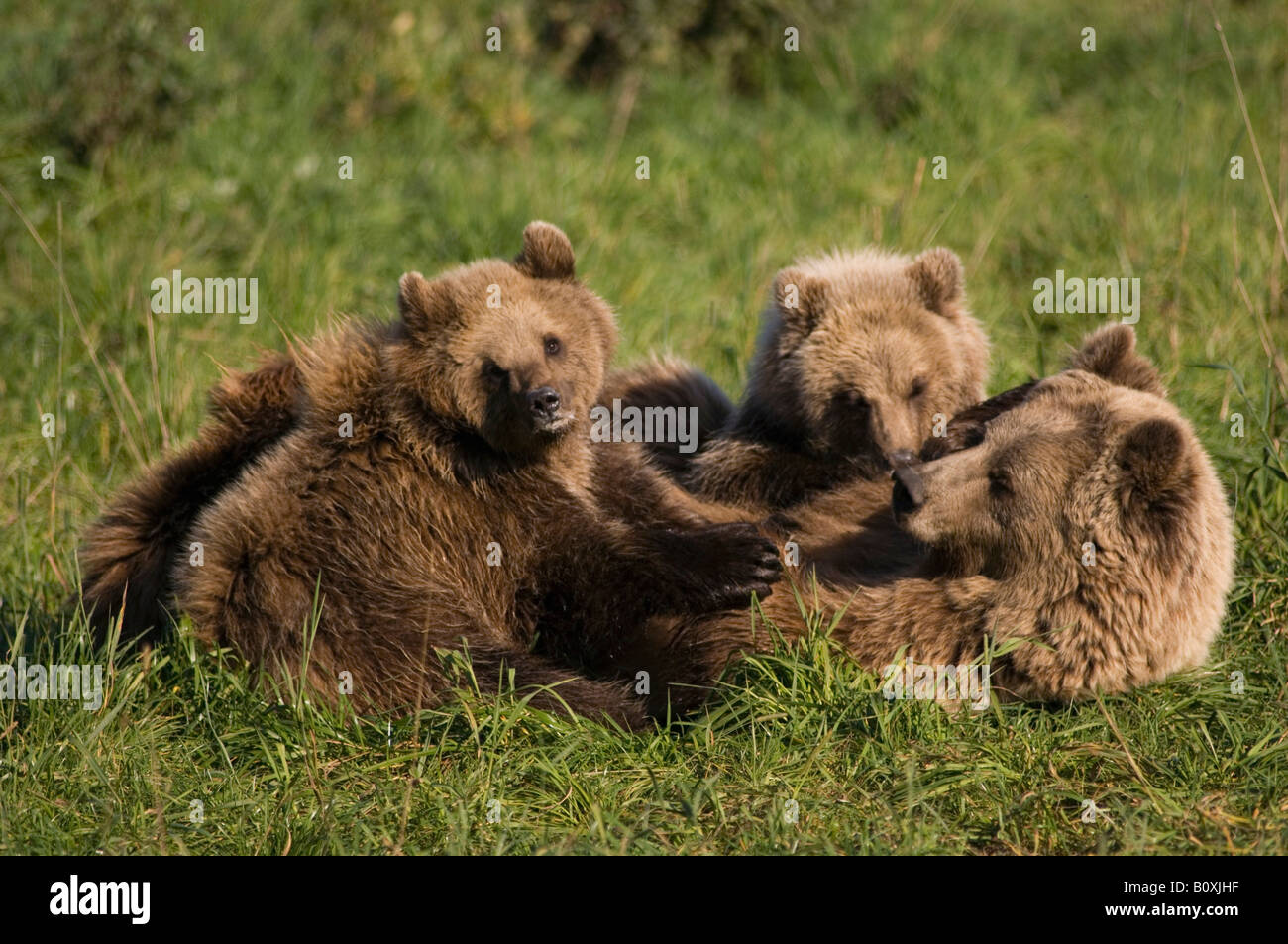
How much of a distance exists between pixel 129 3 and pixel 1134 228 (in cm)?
640

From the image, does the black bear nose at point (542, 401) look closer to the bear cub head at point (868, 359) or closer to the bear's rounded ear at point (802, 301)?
the bear cub head at point (868, 359)

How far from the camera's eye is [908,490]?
4949 millimetres

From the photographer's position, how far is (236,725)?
494cm

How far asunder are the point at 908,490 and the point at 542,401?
1330 millimetres

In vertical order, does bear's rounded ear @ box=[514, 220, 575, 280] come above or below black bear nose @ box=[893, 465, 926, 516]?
above

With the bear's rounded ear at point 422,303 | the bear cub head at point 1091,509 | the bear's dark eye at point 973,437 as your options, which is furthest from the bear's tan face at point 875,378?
the bear's rounded ear at point 422,303

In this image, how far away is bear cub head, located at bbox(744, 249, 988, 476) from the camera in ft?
20.3

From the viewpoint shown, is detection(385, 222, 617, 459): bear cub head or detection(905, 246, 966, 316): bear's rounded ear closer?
detection(385, 222, 617, 459): bear cub head

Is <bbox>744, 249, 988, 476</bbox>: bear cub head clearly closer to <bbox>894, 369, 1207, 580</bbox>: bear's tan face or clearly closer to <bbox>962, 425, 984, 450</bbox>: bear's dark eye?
<bbox>962, 425, 984, 450</bbox>: bear's dark eye

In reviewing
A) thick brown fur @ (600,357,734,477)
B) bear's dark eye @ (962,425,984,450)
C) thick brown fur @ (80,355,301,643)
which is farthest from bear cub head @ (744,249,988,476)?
thick brown fur @ (80,355,301,643)

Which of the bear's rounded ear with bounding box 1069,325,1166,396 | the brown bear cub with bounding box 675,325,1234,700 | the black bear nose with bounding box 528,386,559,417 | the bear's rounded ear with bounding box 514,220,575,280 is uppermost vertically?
the bear's rounded ear with bounding box 514,220,575,280

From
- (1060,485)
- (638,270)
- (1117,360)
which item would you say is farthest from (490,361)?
(638,270)

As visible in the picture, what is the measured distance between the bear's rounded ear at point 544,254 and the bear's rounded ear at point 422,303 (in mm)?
442

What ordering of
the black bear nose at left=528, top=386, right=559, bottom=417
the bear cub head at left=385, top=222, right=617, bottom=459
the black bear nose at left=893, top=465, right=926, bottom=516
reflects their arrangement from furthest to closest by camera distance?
the bear cub head at left=385, top=222, right=617, bottom=459 → the black bear nose at left=528, top=386, right=559, bottom=417 → the black bear nose at left=893, top=465, right=926, bottom=516
